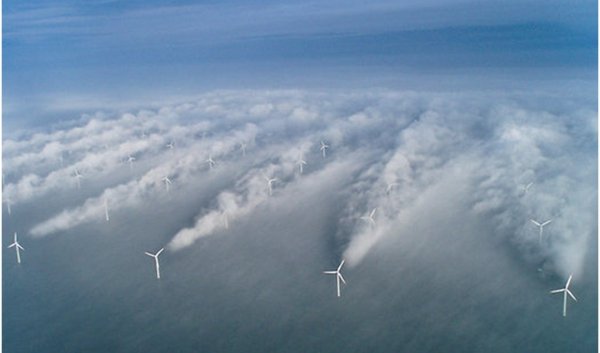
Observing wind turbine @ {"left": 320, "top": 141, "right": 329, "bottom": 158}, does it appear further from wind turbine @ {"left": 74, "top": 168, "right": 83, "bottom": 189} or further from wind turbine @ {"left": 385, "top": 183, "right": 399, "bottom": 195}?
wind turbine @ {"left": 74, "top": 168, "right": 83, "bottom": 189}

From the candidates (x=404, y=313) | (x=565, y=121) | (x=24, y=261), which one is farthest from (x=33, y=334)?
(x=565, y=121)

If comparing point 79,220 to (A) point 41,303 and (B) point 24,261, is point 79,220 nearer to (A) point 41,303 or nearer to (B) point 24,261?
(B) point 24,261

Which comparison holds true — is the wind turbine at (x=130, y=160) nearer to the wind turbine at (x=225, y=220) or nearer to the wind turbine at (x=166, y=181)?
the wind turbine at (x=166, y=181)

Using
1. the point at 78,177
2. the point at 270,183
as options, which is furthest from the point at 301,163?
the point at 78,177

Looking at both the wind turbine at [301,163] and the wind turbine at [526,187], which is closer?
the wind turbine at [526,187]

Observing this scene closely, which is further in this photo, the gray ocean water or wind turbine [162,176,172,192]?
wind turbine [162,176,172,192]

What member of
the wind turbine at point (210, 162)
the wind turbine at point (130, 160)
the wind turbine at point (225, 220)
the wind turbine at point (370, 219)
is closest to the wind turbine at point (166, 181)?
the wind turbine at point (210, 162)

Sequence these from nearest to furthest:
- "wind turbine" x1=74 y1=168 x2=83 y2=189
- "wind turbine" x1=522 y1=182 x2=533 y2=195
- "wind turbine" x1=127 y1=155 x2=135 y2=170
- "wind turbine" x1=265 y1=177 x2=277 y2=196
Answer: "wind turbine" x1=522 y1=182 x2=533 y2=195 → "wind turbine" x1=265 y1=177 x2=277 y2=196 → "wind turbine" x1=74 y1=168 x2=83 y2=189 → "wind turbine" x1=127 y1=155 x2=135 y2=170

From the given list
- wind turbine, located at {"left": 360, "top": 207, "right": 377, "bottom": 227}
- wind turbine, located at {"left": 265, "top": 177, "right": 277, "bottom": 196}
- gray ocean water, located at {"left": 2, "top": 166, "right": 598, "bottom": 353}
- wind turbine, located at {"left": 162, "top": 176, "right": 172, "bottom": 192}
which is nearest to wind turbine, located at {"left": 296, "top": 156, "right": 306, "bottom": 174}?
wind turbine, located at {"left": 265, "top": 177, "right": 277, "bottom": 196}

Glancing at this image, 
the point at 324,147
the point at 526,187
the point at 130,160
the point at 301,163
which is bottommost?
the point at 526,187

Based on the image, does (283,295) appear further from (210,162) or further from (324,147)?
(324,147)

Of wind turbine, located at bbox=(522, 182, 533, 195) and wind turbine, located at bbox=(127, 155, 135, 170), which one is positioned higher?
wind turbine, located at bbox=(127, 155, 135, 170)

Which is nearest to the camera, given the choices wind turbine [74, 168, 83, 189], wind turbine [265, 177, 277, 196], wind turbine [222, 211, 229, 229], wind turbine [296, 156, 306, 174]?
wind turbine [222, 211, 229, 229]
